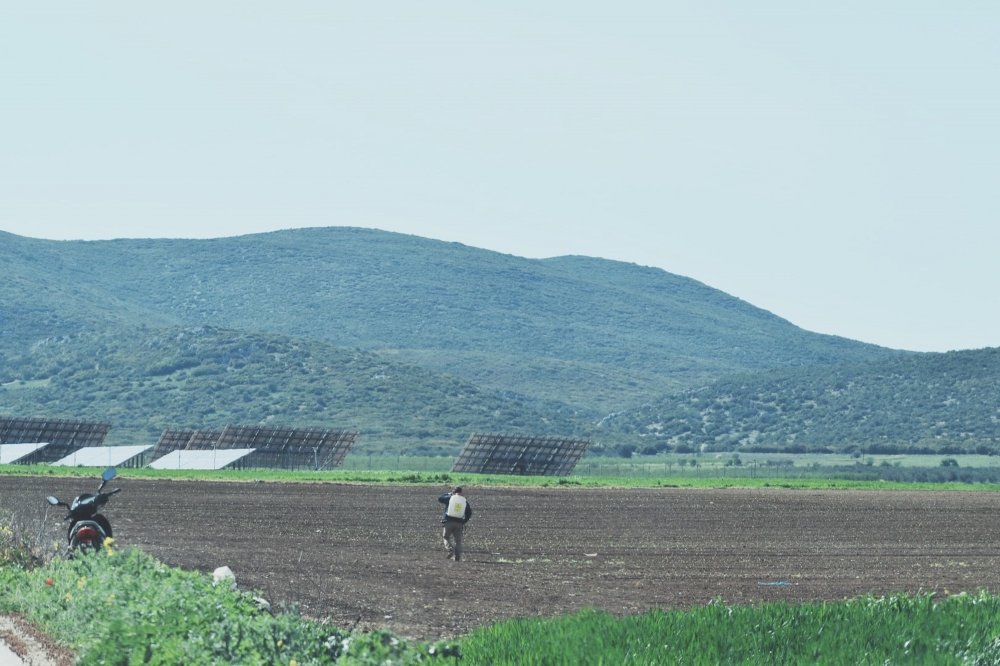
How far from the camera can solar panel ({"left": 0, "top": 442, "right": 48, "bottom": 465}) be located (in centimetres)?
9206

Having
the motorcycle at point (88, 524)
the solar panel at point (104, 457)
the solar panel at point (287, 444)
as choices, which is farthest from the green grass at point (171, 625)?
the solar panel at point (287, 444)

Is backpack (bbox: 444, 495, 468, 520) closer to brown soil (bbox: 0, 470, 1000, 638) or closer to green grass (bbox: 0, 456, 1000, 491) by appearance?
brown soil (bbox: 0, 470, 1000, 638)

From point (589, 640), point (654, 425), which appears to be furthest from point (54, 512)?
point (654, 425)

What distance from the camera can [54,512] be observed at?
1474 inches

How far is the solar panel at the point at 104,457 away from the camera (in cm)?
9300

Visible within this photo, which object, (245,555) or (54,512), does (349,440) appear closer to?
(54,512)

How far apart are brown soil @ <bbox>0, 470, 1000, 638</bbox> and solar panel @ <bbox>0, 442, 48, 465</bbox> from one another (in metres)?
34.0

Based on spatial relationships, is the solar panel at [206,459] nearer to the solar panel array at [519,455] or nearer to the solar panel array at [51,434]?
the solar panel array at [51,434]

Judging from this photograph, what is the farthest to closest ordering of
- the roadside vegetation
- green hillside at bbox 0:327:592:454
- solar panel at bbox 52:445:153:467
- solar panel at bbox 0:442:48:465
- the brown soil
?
green hillside at bbox 0:327:592:454, solar panel at bbox 52:445:153:467, solar panel at bbox 0:442:48:465, the brown soil, the roadside vegetation

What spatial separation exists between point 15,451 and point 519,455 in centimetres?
2978

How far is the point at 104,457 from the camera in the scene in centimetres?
9344

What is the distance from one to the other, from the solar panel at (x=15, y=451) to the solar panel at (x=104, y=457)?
1.66 metres

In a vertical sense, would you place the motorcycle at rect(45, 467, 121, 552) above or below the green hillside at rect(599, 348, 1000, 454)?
below

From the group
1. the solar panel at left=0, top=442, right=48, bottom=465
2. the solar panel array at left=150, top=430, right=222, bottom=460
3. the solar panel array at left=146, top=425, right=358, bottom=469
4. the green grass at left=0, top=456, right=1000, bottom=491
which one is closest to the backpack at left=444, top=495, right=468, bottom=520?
the green grass at left=0, top=456, right=1000, bottom=491
